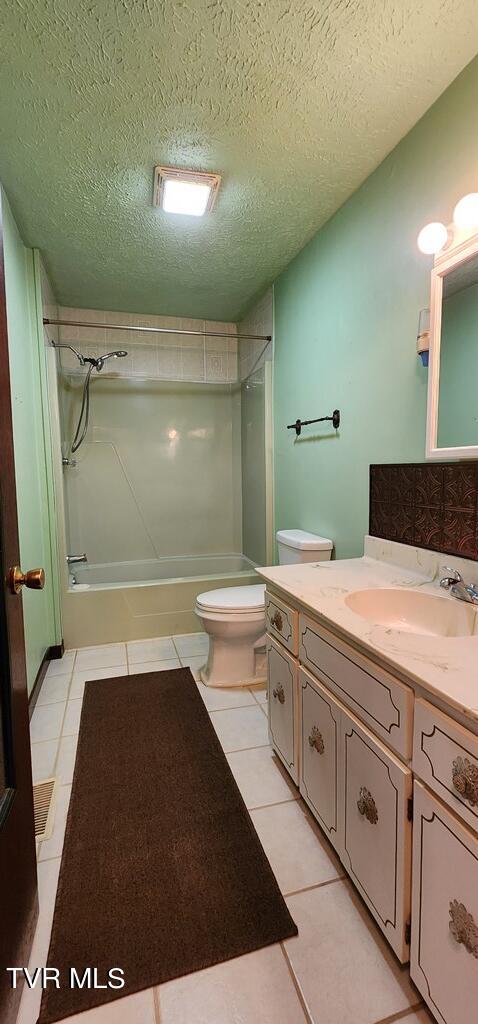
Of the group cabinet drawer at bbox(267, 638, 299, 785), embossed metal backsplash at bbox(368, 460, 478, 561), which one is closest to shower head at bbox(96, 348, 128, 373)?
embossed metal backsplash at bbox(368, 460, 478, 561)

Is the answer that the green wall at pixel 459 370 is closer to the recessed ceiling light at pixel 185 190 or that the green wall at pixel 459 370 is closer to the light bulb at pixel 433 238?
the light bulb at pixel 433 238

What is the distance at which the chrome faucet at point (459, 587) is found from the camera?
3.79 ft

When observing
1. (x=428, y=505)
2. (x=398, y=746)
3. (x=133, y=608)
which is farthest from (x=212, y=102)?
(x=133, y=608)

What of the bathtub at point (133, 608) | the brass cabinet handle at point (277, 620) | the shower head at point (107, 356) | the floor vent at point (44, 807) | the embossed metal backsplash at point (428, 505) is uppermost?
the shower head at point (107, 356)

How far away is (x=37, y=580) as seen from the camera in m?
0.88

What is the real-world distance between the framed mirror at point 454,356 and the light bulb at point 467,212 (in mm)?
55

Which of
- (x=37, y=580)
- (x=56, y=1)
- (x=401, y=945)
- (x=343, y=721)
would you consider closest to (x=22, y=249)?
(x=56, y=1)

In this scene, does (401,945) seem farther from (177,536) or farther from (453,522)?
(177,536)

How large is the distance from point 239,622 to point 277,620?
0.66m

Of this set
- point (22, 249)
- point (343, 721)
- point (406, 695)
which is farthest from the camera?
point (22, 249)

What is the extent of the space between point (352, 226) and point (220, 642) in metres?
2.09

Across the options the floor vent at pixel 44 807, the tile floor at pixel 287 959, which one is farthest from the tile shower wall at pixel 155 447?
the tile floor at pixel 287 959

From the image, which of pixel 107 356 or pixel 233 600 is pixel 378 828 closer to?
pixel 233 600

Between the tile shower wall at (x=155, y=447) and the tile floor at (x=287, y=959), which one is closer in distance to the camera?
the tile floor at (x=287, y=959)
